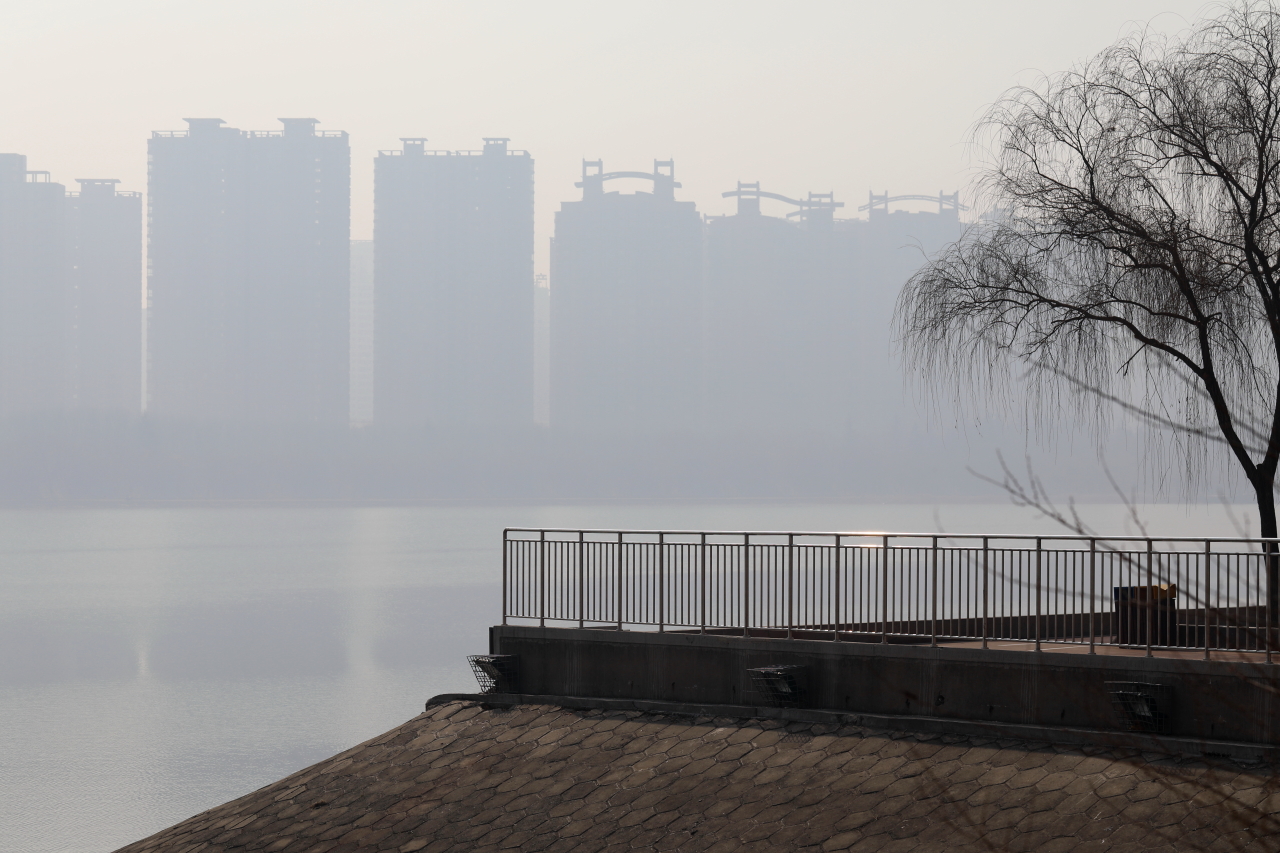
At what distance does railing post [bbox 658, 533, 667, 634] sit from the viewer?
744 inches

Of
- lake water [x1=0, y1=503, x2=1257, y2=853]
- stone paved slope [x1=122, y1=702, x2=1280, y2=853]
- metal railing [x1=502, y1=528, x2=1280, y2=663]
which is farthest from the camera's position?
lake water [x1=0, y1=503, x2=1257, y2=853]

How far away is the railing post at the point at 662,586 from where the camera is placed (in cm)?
1889

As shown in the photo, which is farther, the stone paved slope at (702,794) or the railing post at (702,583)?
the railing post at (702,583)

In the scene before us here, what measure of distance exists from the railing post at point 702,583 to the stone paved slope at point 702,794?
1.53 metres

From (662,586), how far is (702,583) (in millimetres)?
544

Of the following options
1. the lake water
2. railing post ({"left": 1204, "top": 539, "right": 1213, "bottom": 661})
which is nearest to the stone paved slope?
railing post ({"left": 1204, "top": 539, "right": 1213, "bottom": 661})

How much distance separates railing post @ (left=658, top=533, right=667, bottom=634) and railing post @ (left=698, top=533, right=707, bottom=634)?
0.49m

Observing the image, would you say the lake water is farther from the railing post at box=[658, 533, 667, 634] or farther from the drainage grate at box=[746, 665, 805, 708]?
the railing post at box=[658, 533, 667, 634]

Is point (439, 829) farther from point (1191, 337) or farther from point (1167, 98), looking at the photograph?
point (1167, 98)

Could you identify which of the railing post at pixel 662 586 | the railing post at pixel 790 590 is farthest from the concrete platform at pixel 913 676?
the railing post at pixel 790 590

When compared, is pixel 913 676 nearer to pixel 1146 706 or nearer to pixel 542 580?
pixel 1146 706

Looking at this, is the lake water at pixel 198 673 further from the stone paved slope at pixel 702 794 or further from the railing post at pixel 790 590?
the stone paved slope at pixel 702 794

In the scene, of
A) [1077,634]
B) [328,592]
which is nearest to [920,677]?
[1077,634]

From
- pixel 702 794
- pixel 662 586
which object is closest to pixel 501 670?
pixel 662 586
